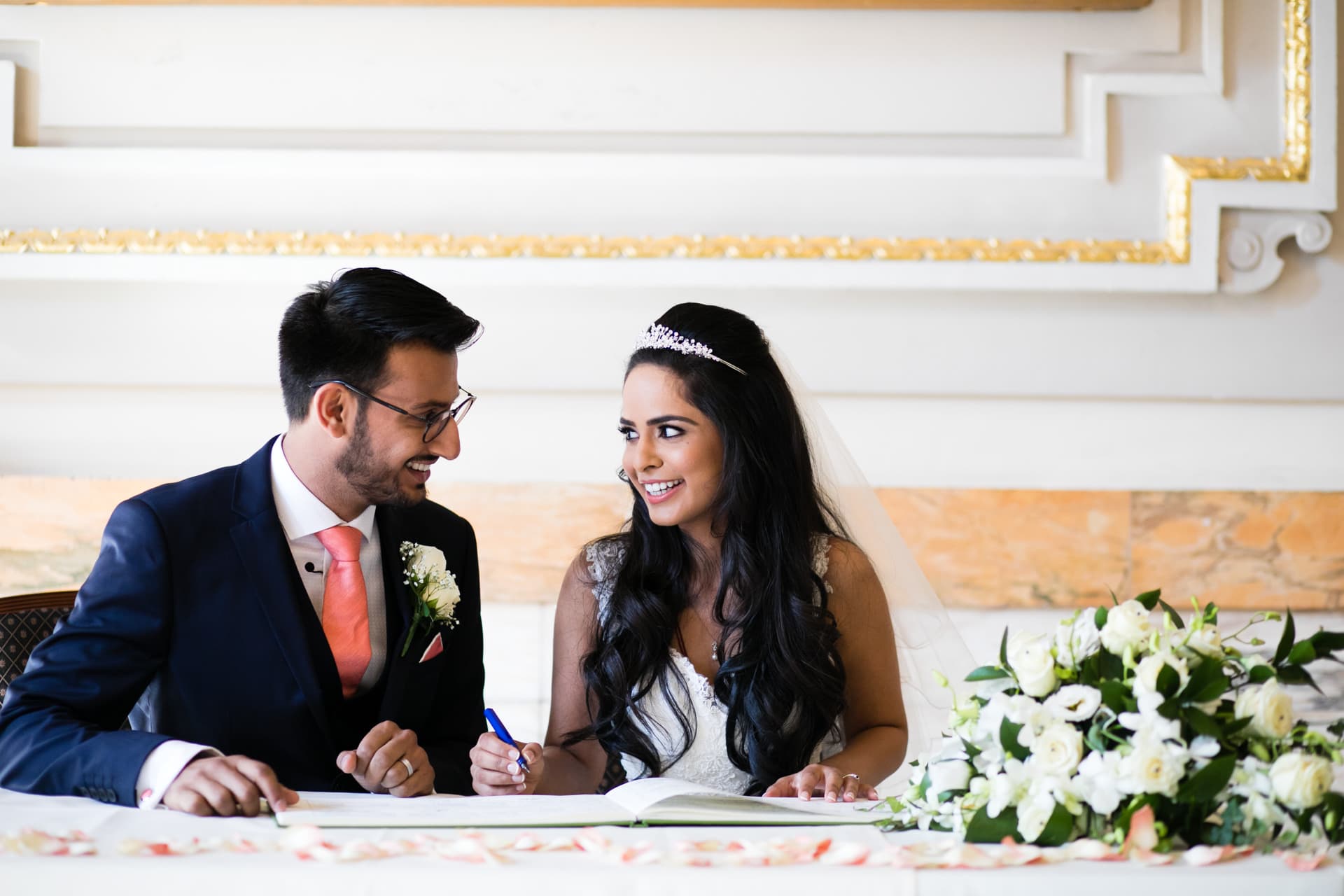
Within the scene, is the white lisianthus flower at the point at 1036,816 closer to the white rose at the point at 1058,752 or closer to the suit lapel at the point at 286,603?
the white rose at the point at 1058,752

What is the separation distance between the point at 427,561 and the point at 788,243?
1586 millimetres

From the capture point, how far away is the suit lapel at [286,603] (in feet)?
8.48

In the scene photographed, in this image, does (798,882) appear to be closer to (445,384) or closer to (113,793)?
(113,793)

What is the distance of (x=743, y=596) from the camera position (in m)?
3.17

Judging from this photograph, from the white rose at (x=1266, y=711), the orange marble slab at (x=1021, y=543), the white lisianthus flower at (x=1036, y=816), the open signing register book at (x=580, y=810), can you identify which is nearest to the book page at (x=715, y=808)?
the open signing register book at (x=580, y=810)

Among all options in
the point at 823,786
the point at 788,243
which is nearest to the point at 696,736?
the point at 823,786

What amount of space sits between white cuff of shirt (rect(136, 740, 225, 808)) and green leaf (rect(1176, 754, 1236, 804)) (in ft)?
4.91

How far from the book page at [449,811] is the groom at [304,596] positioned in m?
0.16

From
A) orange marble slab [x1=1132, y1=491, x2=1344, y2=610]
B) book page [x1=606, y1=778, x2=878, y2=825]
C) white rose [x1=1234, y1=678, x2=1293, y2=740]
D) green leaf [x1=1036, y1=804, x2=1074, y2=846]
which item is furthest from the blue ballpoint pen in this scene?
orange marble slab [x1=1132, y1=491, x2=1344, y2=610]

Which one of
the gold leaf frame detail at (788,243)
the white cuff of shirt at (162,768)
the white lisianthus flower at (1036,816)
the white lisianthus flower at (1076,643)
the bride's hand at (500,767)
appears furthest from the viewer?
the gold leaf frame detail at (788,243)

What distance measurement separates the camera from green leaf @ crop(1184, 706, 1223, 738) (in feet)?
5.61

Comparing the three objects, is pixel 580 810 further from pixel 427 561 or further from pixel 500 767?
pixel 427 561

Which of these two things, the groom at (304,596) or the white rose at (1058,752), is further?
the groom at (304,596)

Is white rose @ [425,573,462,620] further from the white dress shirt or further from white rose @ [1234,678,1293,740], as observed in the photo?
white rose @ [1234,678,1293,740]
